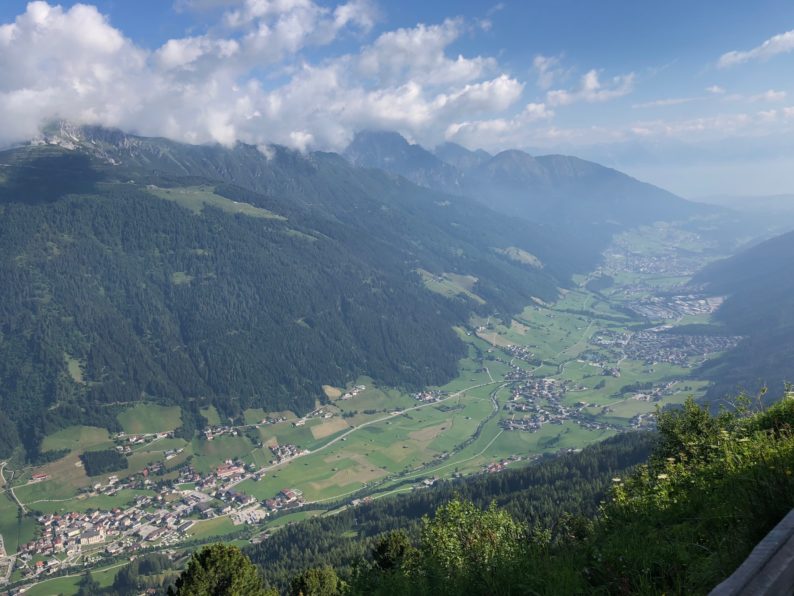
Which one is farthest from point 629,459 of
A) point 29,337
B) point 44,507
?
point 29,337

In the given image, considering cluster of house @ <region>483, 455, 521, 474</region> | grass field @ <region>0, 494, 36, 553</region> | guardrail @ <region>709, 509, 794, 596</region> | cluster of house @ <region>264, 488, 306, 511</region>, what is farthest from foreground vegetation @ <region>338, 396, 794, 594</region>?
grass field @ <region>0, 494, 36, 553</region>

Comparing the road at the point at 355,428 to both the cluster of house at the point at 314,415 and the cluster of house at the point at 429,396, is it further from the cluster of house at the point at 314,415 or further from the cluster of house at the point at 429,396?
the cluster of house at the point at 314,415

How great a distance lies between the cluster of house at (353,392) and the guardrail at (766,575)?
189m

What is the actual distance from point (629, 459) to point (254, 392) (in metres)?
134

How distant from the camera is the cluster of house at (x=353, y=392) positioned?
622ft

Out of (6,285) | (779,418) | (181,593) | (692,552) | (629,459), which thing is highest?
(6,285)

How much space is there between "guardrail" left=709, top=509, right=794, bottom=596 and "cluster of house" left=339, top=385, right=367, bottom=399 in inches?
7452

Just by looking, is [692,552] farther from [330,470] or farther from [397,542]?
[330,470]

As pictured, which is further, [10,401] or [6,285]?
[6,285]

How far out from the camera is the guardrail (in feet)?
10.6

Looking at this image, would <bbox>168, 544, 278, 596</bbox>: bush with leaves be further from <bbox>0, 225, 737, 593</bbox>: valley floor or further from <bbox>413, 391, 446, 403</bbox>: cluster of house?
<bbox>413, 391, 446, 403</bbox>: cluster of house

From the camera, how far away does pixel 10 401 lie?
158 metres

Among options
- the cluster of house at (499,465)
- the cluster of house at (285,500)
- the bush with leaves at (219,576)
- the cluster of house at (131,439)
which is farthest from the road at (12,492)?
the bush with leaves at (219,576)

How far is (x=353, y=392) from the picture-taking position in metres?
193
